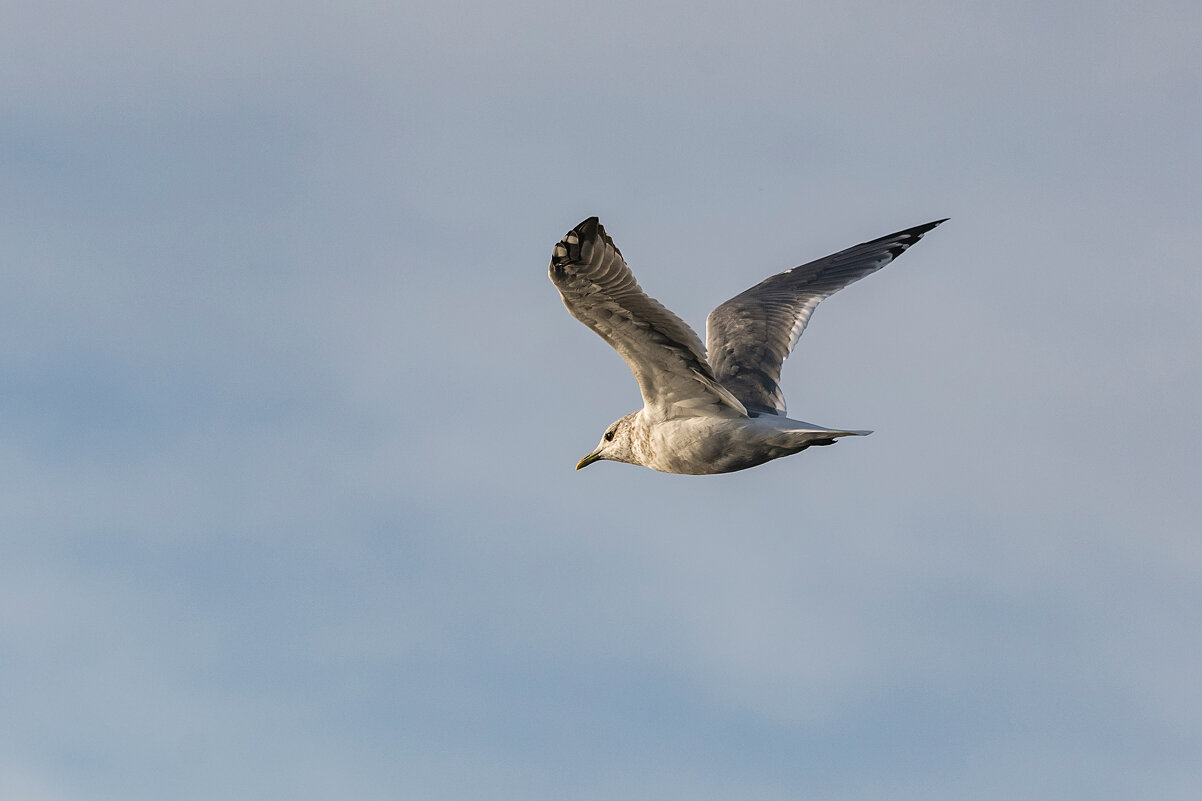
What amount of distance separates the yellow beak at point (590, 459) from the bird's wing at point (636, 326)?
244 cm

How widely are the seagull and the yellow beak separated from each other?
0.07 ft

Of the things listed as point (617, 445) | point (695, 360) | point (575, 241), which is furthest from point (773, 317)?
point (575, 241)

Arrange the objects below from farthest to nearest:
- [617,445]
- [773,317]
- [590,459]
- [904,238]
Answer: [904,238]
[773,317]
[590,459]
[617,445]

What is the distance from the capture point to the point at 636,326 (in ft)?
49.1

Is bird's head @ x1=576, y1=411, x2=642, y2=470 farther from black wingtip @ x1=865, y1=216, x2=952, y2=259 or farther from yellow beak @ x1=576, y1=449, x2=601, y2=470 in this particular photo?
black wingtip @ x1=865, y1=216, x2=952, y2=259

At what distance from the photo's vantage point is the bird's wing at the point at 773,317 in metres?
18.4

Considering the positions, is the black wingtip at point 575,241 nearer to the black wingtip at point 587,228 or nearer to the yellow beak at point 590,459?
the black wingtip at point 587,228

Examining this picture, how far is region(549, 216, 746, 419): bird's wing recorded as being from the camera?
45.2ft

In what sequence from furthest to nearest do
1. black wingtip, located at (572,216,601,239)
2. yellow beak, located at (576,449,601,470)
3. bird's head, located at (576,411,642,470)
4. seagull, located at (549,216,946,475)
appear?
1. yellow beak, located at (576,449,601,470)
2. bird's head, located at (576,411,642,470)
3. seagull, located at (549,216,946,475)
4. black wingtip, located at (572,216,601,239)

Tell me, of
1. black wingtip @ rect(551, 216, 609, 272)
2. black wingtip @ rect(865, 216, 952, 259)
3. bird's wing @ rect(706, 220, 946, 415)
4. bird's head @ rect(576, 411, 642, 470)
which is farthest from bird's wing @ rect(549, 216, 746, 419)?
black wingtip @ rect(865, 216, 952, 259)

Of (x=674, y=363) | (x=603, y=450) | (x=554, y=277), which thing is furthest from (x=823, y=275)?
(x=554, y=277)

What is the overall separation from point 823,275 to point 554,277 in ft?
28.9

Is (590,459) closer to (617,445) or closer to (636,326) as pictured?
(617,445)

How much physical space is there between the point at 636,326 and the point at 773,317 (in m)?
5.66
